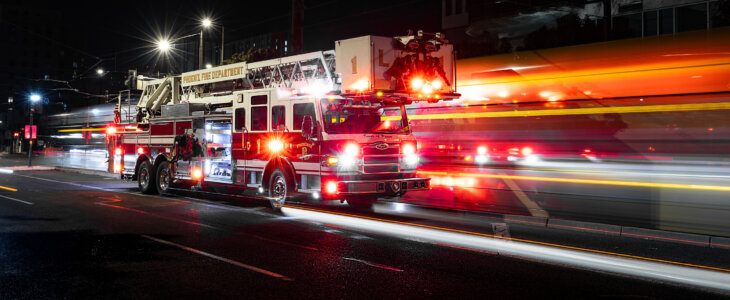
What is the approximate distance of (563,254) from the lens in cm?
783

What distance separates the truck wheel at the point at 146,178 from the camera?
16.7 m

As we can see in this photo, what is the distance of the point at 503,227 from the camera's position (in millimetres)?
10727

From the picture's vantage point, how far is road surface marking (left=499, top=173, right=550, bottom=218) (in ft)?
42.1

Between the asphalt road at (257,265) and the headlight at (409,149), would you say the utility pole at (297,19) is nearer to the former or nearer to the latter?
the headlight at (409,149)

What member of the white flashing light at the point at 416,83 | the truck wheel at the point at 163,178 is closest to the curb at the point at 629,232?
the white flashing light at the point at 416,83

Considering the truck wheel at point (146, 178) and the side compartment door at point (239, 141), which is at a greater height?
the side compartment door at point (239, 141)

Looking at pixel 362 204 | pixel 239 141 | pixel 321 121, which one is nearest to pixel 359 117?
pixel 321 121

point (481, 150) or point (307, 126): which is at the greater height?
point (307, 126)

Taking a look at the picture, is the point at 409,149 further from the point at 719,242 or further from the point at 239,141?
the point at 719,242

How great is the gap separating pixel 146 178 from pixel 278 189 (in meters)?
6.70

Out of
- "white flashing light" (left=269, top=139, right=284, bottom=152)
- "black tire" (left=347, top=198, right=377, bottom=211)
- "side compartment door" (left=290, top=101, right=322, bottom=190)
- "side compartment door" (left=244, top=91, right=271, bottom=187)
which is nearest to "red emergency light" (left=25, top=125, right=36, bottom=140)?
"side compartment door" (left=244, top=91, right=271, bottom=187)

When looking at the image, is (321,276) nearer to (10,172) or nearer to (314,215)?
(314,215)

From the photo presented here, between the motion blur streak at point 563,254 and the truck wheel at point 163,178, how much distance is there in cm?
756

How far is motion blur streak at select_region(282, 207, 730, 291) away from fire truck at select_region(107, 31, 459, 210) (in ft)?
4.39
